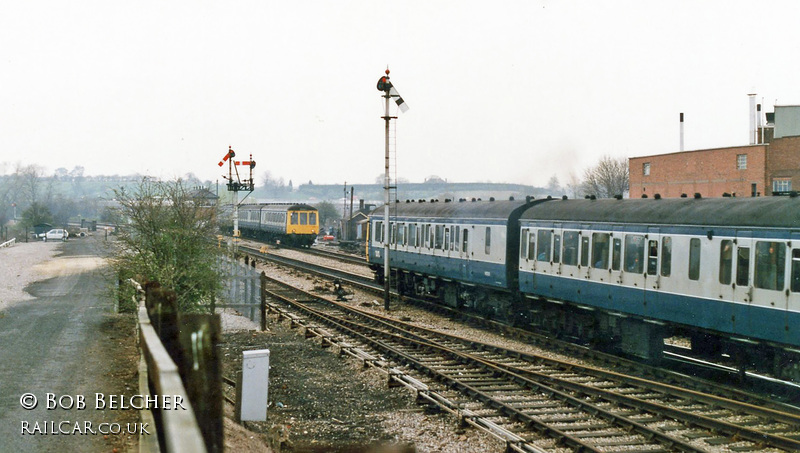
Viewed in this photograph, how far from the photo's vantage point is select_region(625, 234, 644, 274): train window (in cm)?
1530

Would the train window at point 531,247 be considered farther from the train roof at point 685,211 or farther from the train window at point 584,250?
the train window at point 584,250

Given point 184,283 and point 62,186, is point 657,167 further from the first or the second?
point 62,186

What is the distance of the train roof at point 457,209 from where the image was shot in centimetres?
2128

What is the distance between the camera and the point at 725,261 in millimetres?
13070

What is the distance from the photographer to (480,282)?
2191 cm

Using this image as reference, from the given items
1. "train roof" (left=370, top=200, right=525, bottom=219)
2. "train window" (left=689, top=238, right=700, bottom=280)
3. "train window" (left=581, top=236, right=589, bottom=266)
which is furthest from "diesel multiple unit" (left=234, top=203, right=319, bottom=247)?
"train window" (left=689, top=238, right=700, bottom=280)

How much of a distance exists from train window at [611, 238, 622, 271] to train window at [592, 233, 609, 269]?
22cm

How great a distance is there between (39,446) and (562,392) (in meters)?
7.86

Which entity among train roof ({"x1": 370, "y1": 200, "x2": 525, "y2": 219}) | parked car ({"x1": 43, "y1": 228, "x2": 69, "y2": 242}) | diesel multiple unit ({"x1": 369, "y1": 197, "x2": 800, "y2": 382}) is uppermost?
train roof ({"x1": 370, "y1": 200, "x2": 525, "y2": 219})

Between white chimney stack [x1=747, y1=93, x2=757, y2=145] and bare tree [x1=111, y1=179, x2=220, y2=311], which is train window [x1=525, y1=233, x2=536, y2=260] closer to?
bare tree [x1=111, y1=179, x2=220, y2=311]

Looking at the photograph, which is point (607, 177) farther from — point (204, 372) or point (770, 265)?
point (204, 372)

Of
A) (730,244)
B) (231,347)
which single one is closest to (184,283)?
(231,347)

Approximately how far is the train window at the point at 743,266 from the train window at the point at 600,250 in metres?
3.78

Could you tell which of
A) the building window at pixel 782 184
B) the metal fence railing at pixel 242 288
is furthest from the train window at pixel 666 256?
the building window at pixel 782 184
